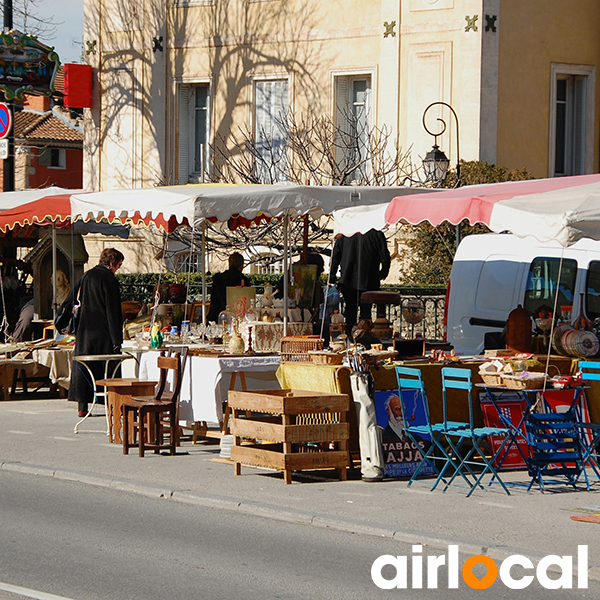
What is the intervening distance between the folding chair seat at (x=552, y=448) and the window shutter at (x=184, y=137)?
65.9ft

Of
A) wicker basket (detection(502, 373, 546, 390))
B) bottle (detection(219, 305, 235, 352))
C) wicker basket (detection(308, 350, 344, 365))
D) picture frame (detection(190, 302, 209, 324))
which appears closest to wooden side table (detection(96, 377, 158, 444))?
bottle (detection(219, 305, 235, 352))

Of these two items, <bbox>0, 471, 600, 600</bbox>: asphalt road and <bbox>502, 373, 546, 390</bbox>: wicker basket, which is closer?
<bbox>0, 471, 600, 600</bbox>: asphalt road

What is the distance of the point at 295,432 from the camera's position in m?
10.4

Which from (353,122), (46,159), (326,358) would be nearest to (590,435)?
(326,358)

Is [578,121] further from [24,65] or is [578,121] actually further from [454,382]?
[454,382]

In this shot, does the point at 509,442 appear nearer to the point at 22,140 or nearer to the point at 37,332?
the point at 37,332

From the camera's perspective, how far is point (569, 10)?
26.5m

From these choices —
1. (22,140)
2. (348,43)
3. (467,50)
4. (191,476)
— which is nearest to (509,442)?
(191,476)

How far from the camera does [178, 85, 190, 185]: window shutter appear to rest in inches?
1161

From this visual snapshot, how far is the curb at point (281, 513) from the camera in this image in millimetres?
7902

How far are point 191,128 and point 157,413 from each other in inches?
722

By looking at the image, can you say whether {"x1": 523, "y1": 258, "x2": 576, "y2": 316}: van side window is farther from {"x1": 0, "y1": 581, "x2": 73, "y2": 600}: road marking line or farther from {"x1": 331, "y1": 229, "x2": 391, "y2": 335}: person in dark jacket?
{"x1": 0, "y1": 581, "x2": 73, "y2": 600}: road marking line

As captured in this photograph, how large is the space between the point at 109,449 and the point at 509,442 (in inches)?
170

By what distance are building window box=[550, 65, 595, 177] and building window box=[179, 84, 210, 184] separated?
8.62 m
